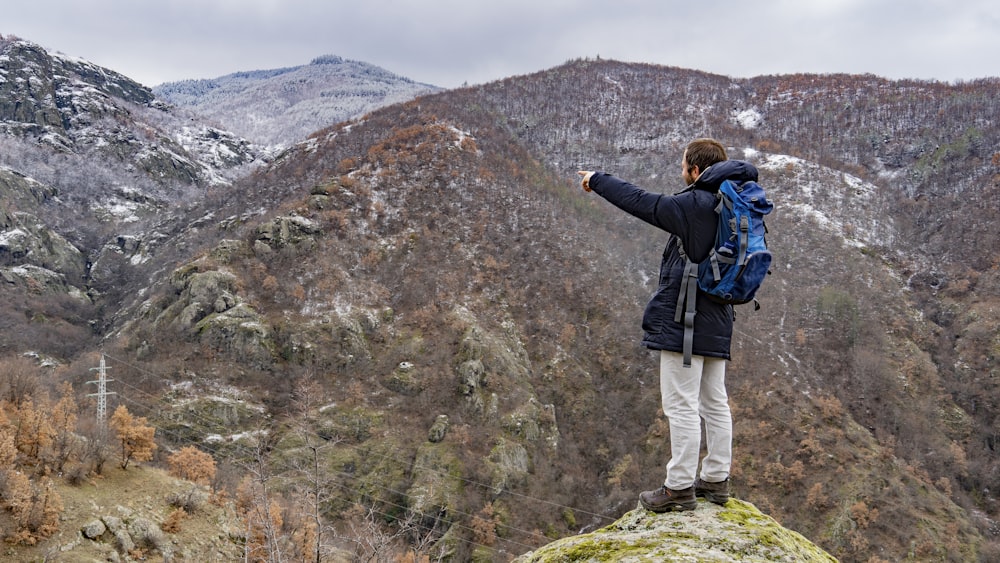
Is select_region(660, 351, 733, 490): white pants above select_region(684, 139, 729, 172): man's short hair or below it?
below

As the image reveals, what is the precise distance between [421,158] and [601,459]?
34559mm

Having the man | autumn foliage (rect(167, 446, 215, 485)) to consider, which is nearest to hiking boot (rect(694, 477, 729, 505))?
the man

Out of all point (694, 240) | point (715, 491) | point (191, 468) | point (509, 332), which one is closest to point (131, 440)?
point (191, 468)

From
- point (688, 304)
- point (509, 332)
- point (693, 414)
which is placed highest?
point (688, 304)

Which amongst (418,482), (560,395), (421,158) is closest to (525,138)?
(421,158)

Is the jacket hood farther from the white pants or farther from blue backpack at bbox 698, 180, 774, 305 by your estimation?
the white pants

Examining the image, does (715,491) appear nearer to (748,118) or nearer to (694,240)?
(694,240)

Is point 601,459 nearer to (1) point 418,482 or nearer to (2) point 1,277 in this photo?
(1) point 418,482

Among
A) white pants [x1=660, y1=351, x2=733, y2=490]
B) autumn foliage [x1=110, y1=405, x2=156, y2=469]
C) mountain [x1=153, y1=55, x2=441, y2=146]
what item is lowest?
autumn foliage [x1=110, y1=405, x2=156, y2=469]

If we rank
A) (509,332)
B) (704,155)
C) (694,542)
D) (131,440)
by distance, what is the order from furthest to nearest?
(509,332) < (131,440) < (704,155) < (694,542)

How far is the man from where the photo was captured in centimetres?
286

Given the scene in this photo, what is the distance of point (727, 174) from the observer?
2.88m

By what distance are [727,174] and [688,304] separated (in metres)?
0.79

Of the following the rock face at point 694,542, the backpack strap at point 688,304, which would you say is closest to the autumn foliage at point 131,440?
the rock face at point 694,542
